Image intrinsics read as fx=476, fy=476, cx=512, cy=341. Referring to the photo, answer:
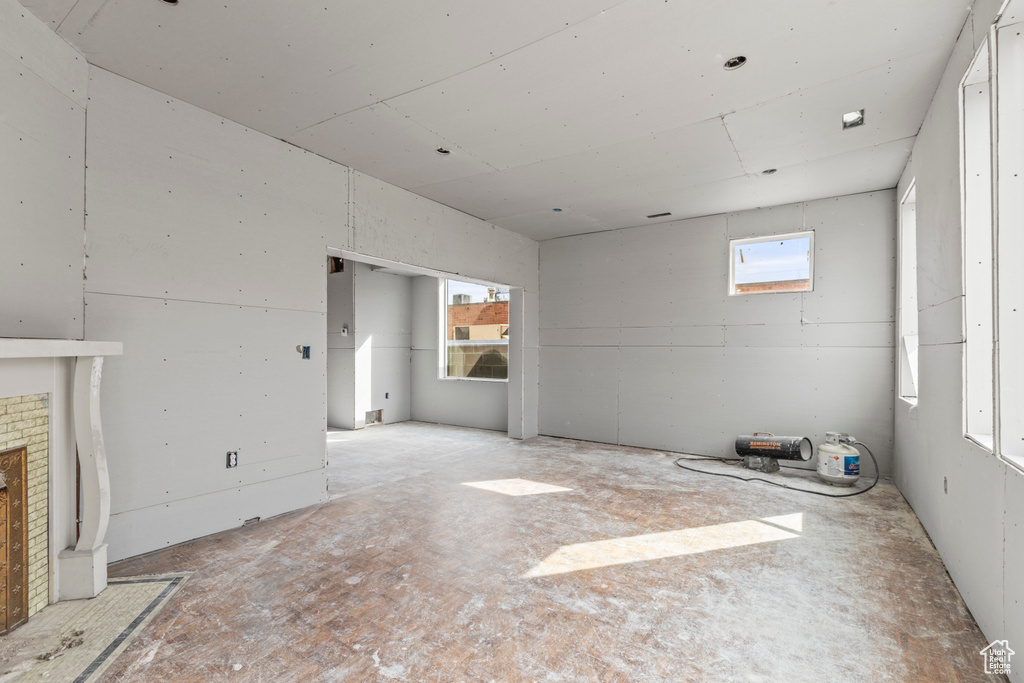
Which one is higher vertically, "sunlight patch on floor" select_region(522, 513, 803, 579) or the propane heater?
the propane heater

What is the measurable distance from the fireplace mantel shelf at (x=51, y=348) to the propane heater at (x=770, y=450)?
5.46 meters

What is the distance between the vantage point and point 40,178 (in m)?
2.48

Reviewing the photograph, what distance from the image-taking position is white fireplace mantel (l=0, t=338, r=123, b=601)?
2.40 m

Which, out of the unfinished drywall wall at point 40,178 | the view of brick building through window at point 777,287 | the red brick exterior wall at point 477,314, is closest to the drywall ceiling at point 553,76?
the unfinished drywall wall at point 40,178

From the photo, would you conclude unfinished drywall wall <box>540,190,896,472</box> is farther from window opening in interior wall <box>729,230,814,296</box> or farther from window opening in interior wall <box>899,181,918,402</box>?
window opening in interior wall <box>899,181,918,402</box>

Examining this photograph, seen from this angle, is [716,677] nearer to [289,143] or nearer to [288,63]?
[288,63]

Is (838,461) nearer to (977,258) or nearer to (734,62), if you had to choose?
(977,258)

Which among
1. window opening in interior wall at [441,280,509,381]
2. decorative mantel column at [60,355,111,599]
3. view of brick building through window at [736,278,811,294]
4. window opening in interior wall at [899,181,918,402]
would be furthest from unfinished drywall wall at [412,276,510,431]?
decorative mantel column at [60,355,111,599]

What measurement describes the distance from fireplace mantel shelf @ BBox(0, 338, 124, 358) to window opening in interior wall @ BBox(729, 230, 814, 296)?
5.78m

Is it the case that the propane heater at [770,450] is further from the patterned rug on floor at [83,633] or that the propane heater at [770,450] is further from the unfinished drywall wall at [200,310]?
the patterned rug on floor at [83,633]

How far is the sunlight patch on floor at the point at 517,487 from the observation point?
171 inches

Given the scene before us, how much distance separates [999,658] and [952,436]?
1.21 m

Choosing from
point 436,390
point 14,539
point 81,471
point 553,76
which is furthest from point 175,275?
point 436,390

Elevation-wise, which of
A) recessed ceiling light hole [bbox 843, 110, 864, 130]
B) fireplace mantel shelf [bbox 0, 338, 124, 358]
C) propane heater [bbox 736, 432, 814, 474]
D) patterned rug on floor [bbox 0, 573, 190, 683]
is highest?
recessed ceiling light hole [bbox 843, 110, 864, 130]
